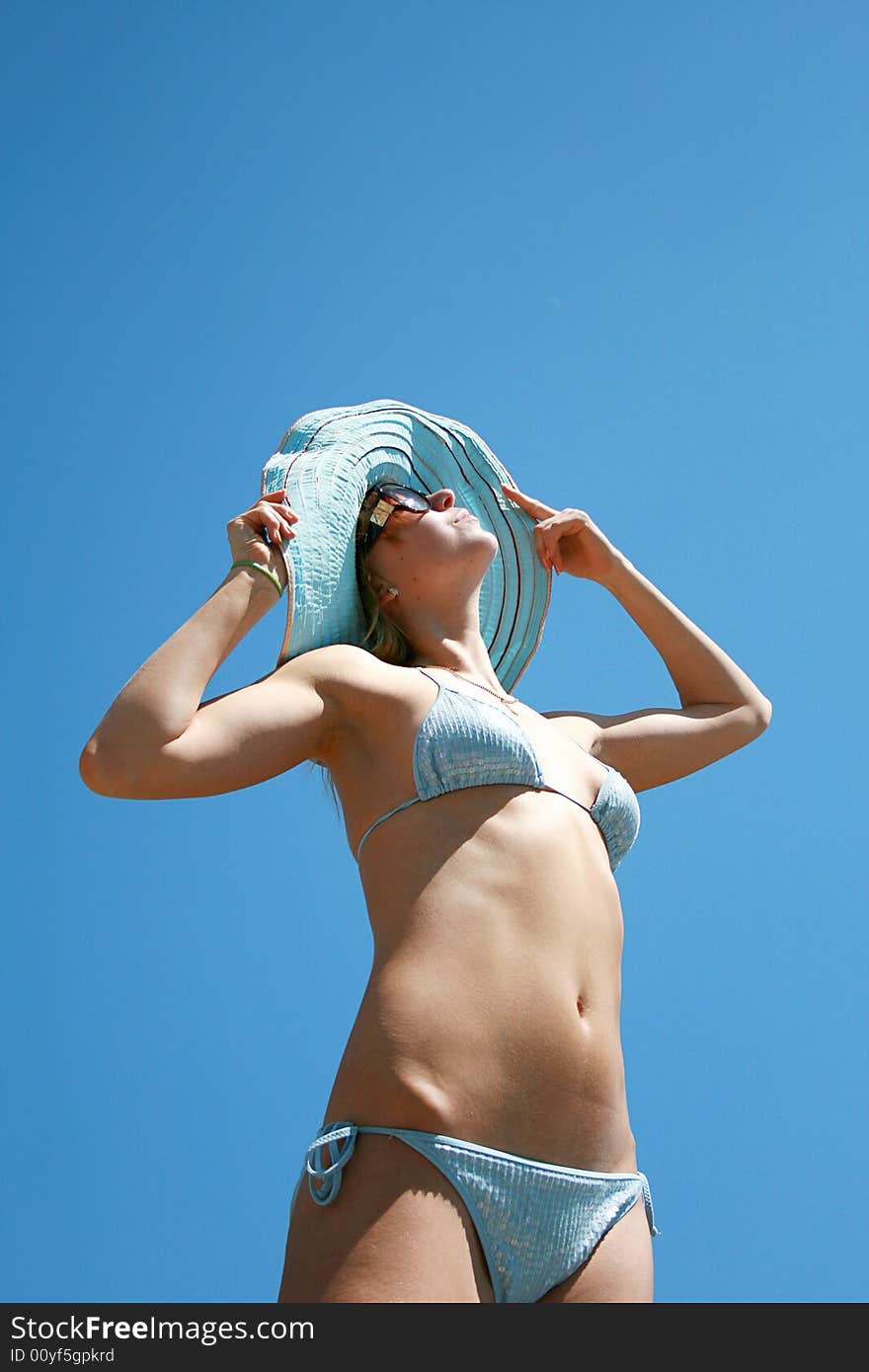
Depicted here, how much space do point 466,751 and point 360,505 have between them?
1175 mm

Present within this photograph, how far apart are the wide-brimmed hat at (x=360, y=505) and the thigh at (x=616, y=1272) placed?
1.83 meters

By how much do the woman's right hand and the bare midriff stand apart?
86 centimetres

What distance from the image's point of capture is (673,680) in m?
4.69

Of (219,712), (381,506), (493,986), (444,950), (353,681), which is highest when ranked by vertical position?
(381,506)

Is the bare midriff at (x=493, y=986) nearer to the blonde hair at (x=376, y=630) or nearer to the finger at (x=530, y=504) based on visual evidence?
the blonde hair at (x=376, y=630)

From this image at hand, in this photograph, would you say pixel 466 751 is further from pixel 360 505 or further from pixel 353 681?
pixel 360 505

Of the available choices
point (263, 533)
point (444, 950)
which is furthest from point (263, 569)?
point (444, 950)

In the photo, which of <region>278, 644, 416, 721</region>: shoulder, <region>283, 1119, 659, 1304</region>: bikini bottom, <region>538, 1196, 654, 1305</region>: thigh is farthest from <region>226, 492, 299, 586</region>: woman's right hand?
<region>538, 1196, 654, 1305</region>: thigh

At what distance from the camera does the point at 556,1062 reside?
326 centimetres

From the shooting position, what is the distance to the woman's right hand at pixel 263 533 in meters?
3.83

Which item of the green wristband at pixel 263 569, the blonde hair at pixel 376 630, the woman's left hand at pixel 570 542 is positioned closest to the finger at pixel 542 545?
the woman's left hand at pixel 570 542

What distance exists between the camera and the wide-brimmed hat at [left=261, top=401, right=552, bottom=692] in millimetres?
4098
